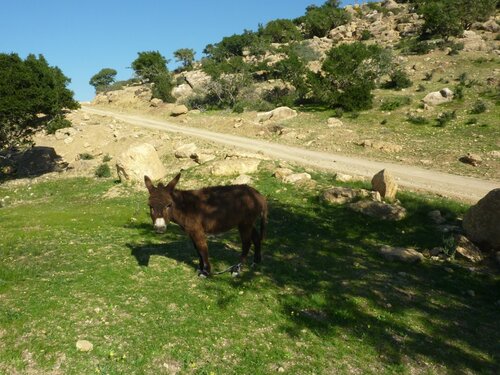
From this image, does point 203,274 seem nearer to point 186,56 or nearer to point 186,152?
point 186,152

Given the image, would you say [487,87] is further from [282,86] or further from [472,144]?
[282,86]

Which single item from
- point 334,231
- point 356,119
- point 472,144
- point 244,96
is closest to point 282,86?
point 244,96

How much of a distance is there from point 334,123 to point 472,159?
1595 centimetres

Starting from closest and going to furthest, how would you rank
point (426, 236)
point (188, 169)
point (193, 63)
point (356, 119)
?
1. point (426, 236)
2. point (188, 169)
3. point (356, 119)
4. point (193, 63)

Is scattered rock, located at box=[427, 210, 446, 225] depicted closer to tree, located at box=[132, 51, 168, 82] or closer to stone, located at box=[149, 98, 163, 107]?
stone, located at box=[149, 98, 163, 107]

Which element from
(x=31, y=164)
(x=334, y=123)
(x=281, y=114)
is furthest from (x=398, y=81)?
(x=31, y=164)

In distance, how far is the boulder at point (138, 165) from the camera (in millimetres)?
30156

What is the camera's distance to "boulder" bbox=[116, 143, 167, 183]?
30.2 m

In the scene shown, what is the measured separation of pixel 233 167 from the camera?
92.4 ft

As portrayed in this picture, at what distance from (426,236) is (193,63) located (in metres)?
99.9

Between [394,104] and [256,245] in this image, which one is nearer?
[256,245]

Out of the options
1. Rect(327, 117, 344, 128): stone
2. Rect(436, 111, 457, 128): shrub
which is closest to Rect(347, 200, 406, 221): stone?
Rect(436, 111, 457, 128): shrub

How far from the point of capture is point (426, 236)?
58.9ft

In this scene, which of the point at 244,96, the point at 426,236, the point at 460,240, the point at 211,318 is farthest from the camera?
the point at 244,96
